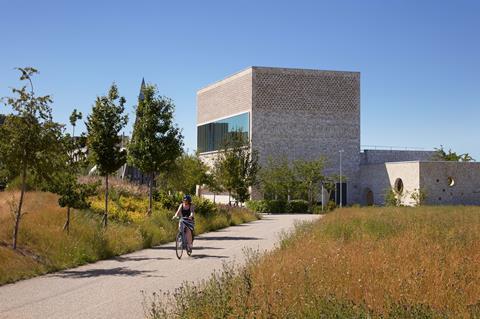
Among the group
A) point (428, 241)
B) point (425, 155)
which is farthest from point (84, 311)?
point (425, 155)

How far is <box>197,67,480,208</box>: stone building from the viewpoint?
6719 centimetres

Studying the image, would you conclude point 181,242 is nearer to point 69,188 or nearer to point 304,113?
point 69,188

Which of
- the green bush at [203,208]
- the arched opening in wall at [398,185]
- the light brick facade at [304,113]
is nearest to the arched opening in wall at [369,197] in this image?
the light brick facade at [304,113]

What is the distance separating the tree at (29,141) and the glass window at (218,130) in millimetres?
50890

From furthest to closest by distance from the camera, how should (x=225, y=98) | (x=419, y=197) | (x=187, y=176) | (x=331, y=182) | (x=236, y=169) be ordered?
A: (x=225, y=98) < (x=331, y=182) < (x=419, y=197) < (x=187, y=176) < (x=236, y=169)

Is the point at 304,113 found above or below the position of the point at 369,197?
above

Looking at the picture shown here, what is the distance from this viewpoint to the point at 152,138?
25.9m

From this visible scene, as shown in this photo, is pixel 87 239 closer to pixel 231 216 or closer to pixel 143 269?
pixel 143 269

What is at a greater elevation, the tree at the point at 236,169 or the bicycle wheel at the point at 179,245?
the tree at the point at 236,169

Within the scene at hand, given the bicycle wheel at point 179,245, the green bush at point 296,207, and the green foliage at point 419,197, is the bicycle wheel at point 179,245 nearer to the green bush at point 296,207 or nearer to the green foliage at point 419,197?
the green foliage at point 419,197

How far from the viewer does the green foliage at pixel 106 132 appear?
21844 millimetres

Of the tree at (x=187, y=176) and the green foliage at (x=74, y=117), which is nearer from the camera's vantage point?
the green foliage at (x=74, y=117)

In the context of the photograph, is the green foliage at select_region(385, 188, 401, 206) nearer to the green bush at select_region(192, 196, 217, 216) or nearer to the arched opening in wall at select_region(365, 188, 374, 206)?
the arched opening in wall at select_region(365, 188, 374, 206)

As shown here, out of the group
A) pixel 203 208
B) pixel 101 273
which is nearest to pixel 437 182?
pixel 203 208
